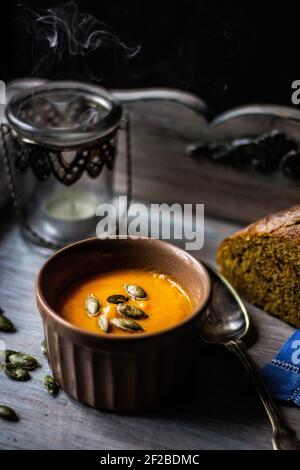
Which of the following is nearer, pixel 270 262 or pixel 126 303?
pixel 126 303

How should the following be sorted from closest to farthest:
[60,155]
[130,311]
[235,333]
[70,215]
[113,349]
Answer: [113,349] → [130,311] → [235,333] → [60,155] → [70,215]

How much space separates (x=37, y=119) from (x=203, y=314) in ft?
2.36

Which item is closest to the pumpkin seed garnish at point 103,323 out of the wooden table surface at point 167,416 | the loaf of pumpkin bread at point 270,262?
the wooden table surface at point 167,416

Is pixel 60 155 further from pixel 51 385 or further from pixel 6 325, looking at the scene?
pixel 51 385

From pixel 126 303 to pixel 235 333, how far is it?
230 mm

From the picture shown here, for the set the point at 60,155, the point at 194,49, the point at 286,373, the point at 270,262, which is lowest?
the point at 286,373

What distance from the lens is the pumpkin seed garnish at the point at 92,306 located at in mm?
1050

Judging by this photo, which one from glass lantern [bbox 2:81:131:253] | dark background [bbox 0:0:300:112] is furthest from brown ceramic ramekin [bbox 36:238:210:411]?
dark background [bbox 0:0:300:112]

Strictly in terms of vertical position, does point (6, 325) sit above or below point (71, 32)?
below

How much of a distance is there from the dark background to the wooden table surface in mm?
576

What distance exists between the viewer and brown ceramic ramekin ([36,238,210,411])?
3.12ft

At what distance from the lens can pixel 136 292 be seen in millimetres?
1100

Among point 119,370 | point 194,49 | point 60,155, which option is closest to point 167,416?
point 119,370

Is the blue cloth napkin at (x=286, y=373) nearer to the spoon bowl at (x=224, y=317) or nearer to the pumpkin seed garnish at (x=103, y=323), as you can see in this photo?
the spoon bowl at (x=224, y=317)
